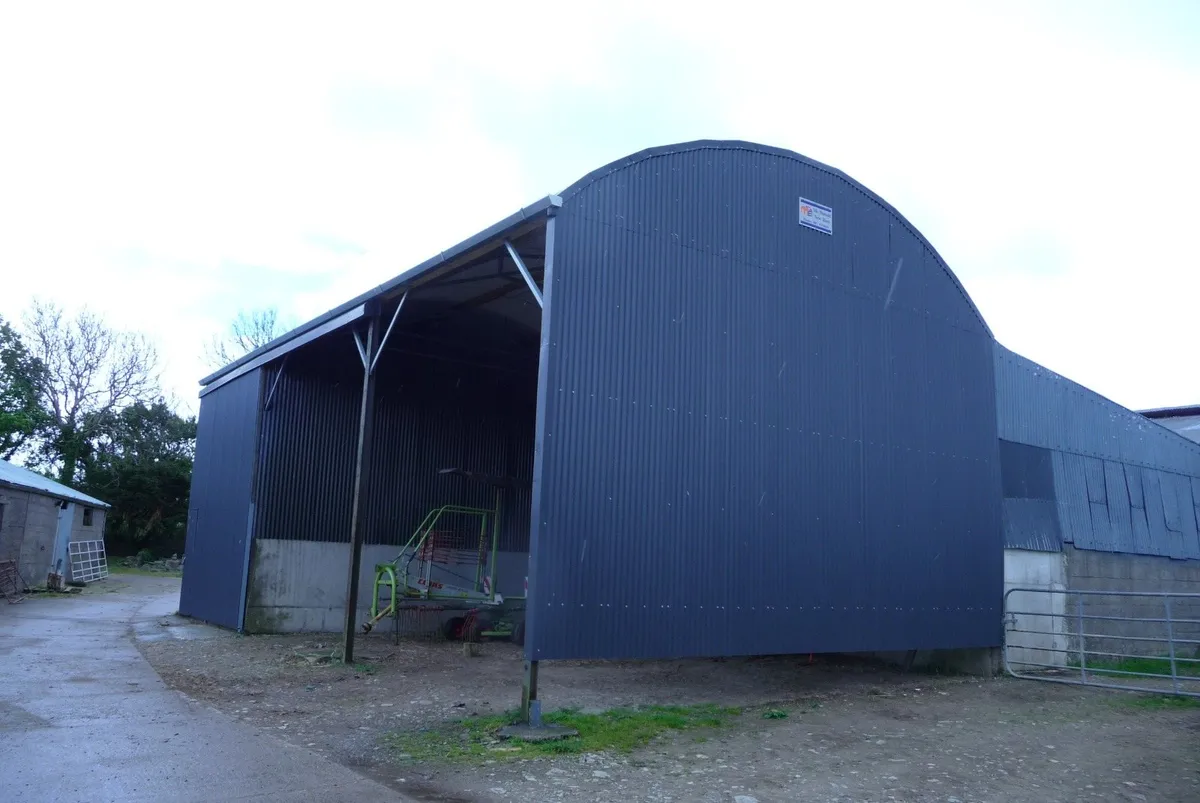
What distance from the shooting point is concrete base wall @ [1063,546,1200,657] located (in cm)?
1614

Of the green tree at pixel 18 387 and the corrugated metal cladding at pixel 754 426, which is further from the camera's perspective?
the green tree at pixel 18 387

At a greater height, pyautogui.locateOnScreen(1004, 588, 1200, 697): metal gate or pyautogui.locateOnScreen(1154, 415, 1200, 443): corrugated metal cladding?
pyautogui.locateOnScreen(1154, 415, 1200, 443): corrugated metal cladding

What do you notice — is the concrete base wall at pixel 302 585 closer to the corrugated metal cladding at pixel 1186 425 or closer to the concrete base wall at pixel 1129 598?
the concrete base wall at pixel 1129 598

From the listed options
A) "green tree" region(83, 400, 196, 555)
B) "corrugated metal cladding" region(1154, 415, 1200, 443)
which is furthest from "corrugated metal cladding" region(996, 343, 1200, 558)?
"green tree" region(83, 400, 196, 555)

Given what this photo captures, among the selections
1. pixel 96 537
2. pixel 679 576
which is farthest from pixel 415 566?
pixel 96 537

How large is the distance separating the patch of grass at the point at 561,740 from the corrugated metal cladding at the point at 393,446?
9.17m

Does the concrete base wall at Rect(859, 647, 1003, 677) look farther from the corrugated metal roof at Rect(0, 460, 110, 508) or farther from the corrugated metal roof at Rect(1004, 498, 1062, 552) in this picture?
the corrugated metal roof at Rect(0, 460, 110, 508)

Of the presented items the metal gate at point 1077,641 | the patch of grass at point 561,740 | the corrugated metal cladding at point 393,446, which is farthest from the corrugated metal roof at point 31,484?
the metal gate at point 1077,641

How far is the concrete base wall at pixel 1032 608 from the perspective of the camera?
15.2 m

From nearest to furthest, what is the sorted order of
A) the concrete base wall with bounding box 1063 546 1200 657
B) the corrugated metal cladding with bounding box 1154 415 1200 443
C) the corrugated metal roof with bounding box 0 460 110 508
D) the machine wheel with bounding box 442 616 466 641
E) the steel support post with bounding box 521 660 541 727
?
the steel support post with bounding box 521 660 541 727, the concrete base wall with bounding box 1063 546 1200 657, the machine wheel with bounding box 442 616 466 641, the corrugated metal cladding with bounding box 1154 415 1200 443, the corrugated metal roof with bounding box 0 460 110 508

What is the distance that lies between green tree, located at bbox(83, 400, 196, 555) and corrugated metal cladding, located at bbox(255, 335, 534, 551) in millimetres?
32049

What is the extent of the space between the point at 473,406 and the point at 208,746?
12.9 metres

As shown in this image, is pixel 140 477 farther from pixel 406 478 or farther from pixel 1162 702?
pixel 1162 702

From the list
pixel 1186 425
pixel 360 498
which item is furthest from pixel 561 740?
pixel 1186 425
